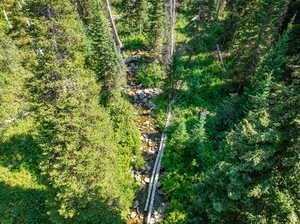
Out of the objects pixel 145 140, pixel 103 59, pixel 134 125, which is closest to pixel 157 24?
pixel 103 59

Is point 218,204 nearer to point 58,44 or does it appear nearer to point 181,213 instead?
point 181,213

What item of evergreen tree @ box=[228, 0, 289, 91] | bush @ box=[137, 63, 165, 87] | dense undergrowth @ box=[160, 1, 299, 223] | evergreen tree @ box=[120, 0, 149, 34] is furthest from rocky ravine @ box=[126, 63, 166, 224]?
evergreen tree @ box=[228, 0, 289, 91]

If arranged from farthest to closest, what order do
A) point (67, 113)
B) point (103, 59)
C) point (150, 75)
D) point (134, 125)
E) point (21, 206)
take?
point (150, 75)
point (134, 125)
point (103, 59)
point (21, 206)
point (67, 113)

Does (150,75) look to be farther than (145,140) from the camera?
Yes

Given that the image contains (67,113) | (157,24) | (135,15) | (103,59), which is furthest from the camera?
(135,15)

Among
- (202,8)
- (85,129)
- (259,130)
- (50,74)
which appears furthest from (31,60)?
(202,8)

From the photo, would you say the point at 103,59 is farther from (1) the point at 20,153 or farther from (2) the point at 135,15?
(2) the point at 135,15

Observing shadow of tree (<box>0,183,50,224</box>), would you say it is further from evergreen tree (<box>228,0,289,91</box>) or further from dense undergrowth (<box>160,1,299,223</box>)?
evergreen tree (<box>228,0,289,91</box>)
